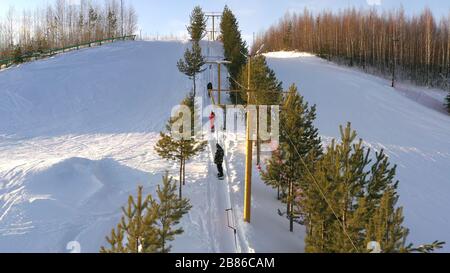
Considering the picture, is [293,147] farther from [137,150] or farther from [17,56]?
[17,56]

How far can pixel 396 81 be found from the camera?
194ft

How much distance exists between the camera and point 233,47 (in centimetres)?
3847

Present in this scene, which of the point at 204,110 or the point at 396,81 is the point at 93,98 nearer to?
the point at 204,110

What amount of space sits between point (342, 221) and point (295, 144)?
16.6 feet

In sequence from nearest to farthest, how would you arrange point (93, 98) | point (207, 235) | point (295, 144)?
point (207, 235) < point (295, 144) < point (93, 98)

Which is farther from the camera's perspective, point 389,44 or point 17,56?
point 389,44

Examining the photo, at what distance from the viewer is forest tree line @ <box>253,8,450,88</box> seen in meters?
62.3

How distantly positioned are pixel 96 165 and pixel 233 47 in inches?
945

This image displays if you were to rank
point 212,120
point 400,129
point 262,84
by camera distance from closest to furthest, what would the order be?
Answer: point 262,84 < point 212,120 < point 400,129

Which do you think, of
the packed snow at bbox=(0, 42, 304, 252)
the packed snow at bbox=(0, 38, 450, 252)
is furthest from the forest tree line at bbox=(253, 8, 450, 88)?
the packed snow at bbox=(0, 42, 304, 252)

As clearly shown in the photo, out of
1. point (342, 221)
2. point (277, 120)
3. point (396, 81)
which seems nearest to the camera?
point (342, 221)

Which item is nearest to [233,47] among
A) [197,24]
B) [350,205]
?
[197,24]
